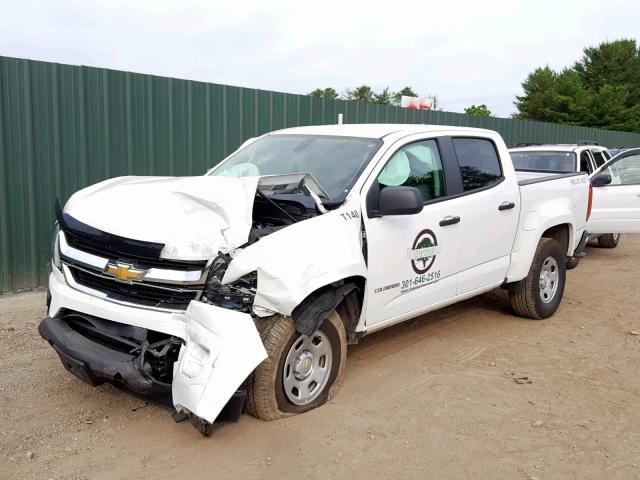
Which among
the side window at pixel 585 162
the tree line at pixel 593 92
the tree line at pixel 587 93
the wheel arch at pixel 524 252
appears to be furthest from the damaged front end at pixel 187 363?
the tree line at pixel 593 92

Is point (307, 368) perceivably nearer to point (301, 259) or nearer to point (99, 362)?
point (301, 259)

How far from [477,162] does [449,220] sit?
902 mm

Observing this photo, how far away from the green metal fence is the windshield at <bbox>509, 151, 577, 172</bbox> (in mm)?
4608

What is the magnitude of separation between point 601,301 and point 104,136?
6245 mm

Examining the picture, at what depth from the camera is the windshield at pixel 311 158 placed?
431 centimetres

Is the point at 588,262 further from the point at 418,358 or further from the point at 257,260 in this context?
the point at 257,260

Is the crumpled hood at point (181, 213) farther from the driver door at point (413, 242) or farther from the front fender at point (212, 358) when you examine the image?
the driver door at point (413, 242)

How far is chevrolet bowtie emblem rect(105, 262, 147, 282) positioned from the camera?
3.41 metres

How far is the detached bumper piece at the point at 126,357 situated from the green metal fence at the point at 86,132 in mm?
3403

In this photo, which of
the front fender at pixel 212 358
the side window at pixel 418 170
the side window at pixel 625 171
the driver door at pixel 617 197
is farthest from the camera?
the side window at pixel 625 171

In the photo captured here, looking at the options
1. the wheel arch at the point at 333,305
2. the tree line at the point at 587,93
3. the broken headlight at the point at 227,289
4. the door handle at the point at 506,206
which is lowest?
the wheel arch at the point at 333,305

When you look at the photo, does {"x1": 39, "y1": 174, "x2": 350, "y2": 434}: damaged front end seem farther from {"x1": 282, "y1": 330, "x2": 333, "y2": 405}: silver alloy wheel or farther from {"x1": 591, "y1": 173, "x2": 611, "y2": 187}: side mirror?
{"x1": 591, "y1": 173, "x2": 611, "y2": 187}: side mirror

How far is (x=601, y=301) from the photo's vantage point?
704cm

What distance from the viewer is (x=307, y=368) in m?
3.83
